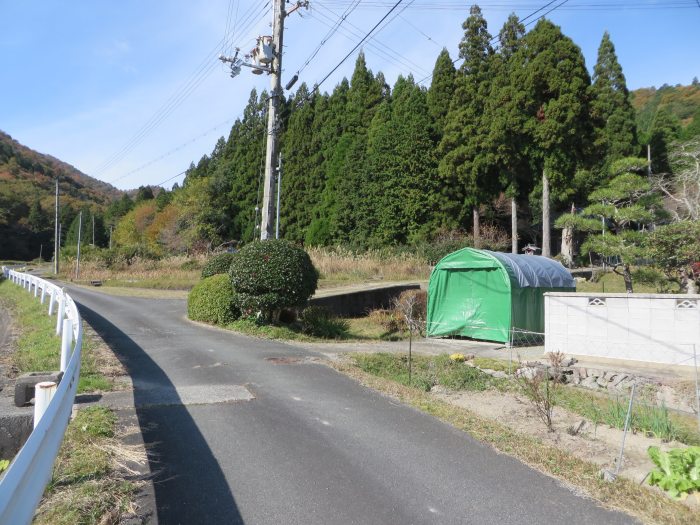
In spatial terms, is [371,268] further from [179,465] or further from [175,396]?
[179,465]

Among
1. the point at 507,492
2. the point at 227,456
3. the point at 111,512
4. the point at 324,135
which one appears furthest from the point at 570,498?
the point at 324,135

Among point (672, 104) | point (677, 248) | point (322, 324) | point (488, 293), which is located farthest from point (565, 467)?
point (672, 104)

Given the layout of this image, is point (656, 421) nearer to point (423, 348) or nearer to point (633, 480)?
point (633, 480)

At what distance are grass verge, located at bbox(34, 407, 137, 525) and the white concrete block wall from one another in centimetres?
891

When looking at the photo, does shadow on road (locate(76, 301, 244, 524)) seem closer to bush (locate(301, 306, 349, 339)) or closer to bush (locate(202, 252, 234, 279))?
bush (locate(301, 306, 349, 339))

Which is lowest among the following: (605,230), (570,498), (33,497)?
(570,498)

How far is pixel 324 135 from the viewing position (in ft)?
132

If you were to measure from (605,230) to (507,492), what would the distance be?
→ 573 inches

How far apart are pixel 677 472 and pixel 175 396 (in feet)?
17.6

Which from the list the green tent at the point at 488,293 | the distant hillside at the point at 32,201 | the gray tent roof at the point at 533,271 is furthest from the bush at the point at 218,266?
the distant hillside at the point at 32,201

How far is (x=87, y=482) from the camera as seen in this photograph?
3.67 meters

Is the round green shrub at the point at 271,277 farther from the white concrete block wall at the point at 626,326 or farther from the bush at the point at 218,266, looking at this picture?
the white concrete block wall at the point at 626,326

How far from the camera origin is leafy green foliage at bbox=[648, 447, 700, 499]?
386cm

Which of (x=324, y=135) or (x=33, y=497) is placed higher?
(x=324, y=135)
